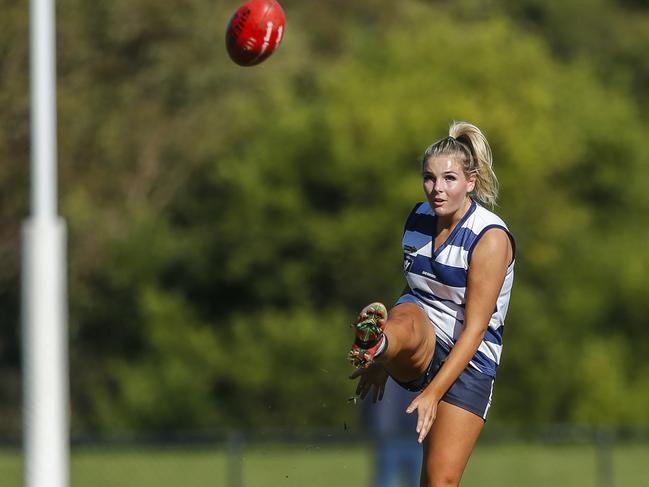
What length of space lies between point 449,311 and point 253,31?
2235mm

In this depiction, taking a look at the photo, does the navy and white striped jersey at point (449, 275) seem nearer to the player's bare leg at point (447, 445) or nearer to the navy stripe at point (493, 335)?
the navy stripe at point (493, 335)

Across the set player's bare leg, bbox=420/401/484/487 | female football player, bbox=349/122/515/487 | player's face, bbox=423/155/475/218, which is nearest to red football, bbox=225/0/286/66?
female football player, bbox=349/122/515/487

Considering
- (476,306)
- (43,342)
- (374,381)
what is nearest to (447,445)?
(476,306)

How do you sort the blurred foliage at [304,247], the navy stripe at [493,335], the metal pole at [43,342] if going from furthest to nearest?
the blurred foliage at [304,247], the metal pole at [43,342], the navy stripe at [493,335]

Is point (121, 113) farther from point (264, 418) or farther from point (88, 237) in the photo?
point (264, 418)

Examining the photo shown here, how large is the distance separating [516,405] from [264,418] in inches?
177

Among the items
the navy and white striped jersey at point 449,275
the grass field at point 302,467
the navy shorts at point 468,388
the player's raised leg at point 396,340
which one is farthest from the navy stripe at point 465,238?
the grass field at point 302,467

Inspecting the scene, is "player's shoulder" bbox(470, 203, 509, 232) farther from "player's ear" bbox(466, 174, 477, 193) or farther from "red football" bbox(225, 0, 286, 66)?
"red football" bbox(225, 0, 286, 66)

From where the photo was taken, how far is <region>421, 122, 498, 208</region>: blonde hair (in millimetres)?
5918

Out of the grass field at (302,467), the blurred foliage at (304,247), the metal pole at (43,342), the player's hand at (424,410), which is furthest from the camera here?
the blurred foliage at (304,247)

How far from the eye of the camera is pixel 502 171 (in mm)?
24453

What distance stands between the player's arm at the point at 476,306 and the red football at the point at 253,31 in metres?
2.22

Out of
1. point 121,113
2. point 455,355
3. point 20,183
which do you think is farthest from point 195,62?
point 455,355

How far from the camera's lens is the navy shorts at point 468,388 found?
5.93 m
